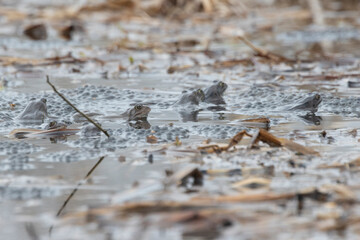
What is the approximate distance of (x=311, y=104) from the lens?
14.2 feet

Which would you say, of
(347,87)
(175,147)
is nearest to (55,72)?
(347,87)

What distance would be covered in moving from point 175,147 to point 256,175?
568 mm

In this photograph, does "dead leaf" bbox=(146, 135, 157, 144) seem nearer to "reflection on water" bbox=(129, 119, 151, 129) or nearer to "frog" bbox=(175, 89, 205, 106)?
"reflection on water" bbox=(129, 119, 151, 129)

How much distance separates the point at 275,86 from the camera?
534 centimetres

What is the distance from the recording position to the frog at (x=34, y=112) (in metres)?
4.14

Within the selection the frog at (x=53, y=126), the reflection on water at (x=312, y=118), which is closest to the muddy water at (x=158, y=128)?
the reflection on water at (x=312, y=118)

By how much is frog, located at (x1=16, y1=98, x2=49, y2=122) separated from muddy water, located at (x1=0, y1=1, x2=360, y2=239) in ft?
0.27

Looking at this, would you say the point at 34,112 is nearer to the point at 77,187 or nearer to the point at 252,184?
the point at 77,187

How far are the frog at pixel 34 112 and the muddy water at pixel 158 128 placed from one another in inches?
3.3

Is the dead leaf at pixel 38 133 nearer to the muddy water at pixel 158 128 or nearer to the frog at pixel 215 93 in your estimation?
the muddy water at pixel 158 128

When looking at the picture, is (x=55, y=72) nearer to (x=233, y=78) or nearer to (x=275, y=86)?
(x=233, y=78)

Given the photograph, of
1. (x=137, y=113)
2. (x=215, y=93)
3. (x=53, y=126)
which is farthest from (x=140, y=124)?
(x=215, y=93)

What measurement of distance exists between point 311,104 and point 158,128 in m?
1.24

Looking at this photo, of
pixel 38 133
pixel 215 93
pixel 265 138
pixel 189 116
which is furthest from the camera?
pixel 215 93
